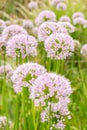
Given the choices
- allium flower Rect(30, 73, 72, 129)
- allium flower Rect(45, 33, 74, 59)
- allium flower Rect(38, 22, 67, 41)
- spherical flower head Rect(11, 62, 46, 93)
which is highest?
allium flower Rect(38, 22, 67, 41)

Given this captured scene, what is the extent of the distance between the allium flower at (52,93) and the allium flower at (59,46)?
0.35m

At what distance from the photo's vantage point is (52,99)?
54.8 inches

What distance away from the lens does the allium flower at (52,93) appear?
1.38 m

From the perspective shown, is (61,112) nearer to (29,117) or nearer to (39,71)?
(39,71)

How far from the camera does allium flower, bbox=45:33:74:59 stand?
181cm

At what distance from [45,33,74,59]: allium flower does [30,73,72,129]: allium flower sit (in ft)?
1.15

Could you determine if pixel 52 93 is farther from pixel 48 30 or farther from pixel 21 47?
pixel 48 30

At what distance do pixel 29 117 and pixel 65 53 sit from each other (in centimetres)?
53

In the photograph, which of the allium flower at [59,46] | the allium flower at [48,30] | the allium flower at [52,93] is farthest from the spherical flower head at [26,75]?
the allium flower at [48,30]

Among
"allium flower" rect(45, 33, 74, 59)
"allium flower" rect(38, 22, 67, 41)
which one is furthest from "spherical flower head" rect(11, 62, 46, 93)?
"allium flower" rect(38, 22, 67, 41)

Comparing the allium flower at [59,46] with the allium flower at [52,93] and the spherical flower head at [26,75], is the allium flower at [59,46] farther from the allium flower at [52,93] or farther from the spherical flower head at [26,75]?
the allium flower at [52,93]

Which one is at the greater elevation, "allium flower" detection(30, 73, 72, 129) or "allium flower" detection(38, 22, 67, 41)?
"allium flower" detection(38, 22, 67, 41)

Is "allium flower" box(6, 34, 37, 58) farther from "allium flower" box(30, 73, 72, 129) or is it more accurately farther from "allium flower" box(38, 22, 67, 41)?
"allium flower" box(30, 73, 72, 129)

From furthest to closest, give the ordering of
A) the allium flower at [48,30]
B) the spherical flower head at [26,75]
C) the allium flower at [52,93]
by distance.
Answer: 1. the allium flower at [48,30]
2. the spherical flower head at [26,75]
3. the allium flower at [52,93]
